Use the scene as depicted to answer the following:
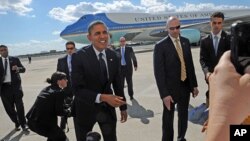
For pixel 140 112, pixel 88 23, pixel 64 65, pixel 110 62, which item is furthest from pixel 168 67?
pixel 88 23

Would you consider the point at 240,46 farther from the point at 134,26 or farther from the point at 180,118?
the point at 134,26

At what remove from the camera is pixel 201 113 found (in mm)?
5535

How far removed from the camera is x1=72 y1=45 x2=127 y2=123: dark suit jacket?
334cm

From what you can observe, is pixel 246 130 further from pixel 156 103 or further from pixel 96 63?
pixel 156 103

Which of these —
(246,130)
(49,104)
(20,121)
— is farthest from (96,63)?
(20,121)

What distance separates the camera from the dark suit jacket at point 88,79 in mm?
Answer: 3340

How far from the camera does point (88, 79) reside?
341cm

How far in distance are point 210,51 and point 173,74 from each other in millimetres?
736

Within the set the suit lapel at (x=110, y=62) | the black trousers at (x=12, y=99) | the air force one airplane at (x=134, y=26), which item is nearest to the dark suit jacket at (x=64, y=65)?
the black trousers at (x=12, y=99)

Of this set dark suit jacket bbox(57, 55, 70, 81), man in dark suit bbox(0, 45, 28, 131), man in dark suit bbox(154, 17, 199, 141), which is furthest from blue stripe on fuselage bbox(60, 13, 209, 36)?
man in dark suit bbox(154, 17, 199, 141)

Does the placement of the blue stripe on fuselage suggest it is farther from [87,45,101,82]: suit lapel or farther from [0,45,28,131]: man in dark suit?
[87,45,101,82]: suit lapel

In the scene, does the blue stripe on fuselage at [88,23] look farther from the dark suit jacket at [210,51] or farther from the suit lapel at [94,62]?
the suit lapel at [94,62]

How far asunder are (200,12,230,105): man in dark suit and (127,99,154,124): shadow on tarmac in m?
1.97

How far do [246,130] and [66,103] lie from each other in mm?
3859
